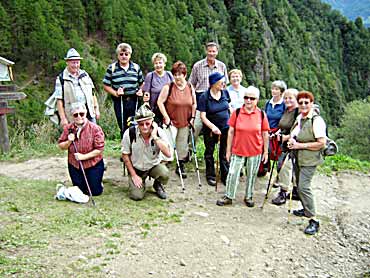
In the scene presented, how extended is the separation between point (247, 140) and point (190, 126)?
1.40 metres

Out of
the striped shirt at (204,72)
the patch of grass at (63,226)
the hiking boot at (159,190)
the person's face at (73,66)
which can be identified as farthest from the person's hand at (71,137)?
the striped shirt at (204,72)

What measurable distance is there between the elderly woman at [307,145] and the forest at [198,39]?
72.5 feet

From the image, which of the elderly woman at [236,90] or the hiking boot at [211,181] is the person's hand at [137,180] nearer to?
the hiking boot at [211,181]

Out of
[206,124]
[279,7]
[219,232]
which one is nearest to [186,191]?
[206,124]

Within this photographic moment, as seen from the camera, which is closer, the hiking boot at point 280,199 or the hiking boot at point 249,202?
the hiking boot at point 249,202

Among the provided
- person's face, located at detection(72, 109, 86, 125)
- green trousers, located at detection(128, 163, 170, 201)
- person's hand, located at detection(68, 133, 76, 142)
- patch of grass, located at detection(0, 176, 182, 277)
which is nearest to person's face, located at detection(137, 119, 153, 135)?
green trousers, located at detection(128, 163, 170, 201)

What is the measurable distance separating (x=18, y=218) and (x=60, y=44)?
3645 cm

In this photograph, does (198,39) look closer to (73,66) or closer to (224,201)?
(73,66)

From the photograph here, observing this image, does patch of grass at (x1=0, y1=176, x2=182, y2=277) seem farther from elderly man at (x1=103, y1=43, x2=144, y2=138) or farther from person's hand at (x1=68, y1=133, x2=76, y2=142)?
elderly man at (x1=103, y1=43, x2=144, y2=138)

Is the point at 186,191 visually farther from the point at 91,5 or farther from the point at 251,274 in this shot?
the point at 91,5

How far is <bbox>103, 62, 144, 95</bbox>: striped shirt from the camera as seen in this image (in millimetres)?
7172

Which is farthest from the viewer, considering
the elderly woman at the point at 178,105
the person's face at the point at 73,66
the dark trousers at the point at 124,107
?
the dark trousers at the point at 124,107

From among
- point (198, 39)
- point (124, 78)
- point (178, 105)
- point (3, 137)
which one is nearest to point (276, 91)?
point (178, 105)

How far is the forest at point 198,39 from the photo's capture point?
3759 cm
